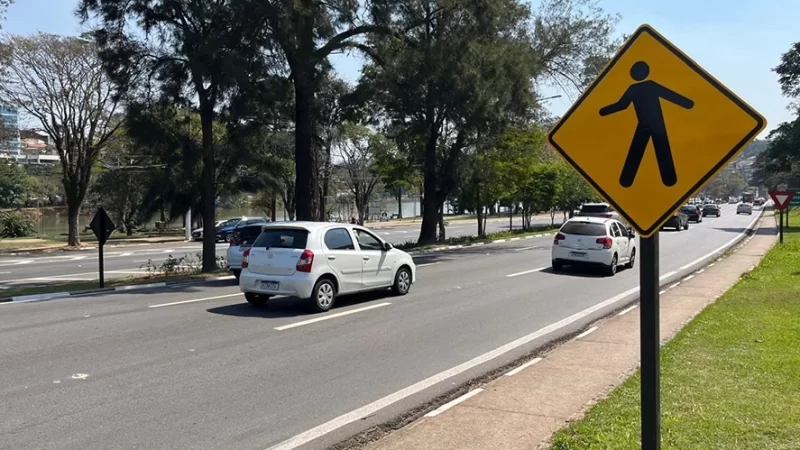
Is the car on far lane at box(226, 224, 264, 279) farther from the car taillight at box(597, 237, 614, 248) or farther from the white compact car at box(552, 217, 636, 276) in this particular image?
the car taillight at box(597, 237, 614, 248)

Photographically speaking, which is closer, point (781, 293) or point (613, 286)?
point (781, 293)

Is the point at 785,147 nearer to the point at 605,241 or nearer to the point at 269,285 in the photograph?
the point at 605,241

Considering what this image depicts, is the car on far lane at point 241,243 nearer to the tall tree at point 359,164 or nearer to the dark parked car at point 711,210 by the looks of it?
the tall tree at point 359,164

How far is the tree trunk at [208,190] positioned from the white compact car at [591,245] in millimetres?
10905

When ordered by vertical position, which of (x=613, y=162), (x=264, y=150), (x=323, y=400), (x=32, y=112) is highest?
(x=32, y=112)

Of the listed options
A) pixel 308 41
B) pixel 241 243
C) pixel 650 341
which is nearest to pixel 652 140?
pixel 650 341

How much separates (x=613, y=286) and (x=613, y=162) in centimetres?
1351

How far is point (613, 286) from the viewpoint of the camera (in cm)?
1616

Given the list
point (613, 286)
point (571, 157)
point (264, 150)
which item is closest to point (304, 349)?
point (571, 157)

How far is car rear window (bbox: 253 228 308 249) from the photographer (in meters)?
12.4

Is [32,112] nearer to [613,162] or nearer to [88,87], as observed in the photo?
[88,87]

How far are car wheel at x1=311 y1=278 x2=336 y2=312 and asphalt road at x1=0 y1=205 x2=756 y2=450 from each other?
281mm

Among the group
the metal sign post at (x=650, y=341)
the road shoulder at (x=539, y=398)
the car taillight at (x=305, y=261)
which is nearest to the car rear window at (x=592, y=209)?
the road shoulder at (x=539, y=398)

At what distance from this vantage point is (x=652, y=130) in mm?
3285
